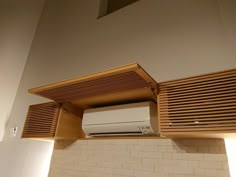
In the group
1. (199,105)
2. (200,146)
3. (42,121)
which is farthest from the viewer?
(42,121)

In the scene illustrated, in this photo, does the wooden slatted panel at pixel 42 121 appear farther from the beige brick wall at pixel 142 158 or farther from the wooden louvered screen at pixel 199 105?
the wooden louvered screen at pixel 199 105

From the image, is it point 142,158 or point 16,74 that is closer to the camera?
point 142,158

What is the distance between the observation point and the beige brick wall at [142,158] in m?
1.11

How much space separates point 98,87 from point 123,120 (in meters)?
0.29

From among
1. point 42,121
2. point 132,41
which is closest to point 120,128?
point 42,121

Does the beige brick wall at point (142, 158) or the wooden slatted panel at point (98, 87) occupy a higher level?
the wooden slatted panel at point (98, 87)

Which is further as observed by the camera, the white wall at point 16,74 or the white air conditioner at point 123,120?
the white wall at point 16,74

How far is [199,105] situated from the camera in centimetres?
103

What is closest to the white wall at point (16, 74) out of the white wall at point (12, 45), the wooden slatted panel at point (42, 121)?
the white wall at point (12, 45)

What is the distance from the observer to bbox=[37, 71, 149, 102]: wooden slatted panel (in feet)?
3.89

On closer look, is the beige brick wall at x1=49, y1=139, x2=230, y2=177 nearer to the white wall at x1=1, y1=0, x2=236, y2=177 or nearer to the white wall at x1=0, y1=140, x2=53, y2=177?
the white wall at x1=0, y1=140, x2=53, y2=177

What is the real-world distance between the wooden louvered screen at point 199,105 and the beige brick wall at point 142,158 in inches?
8.1

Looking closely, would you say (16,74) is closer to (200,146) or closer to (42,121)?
(42,121)

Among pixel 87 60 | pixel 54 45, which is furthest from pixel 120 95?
pixel 54 45
